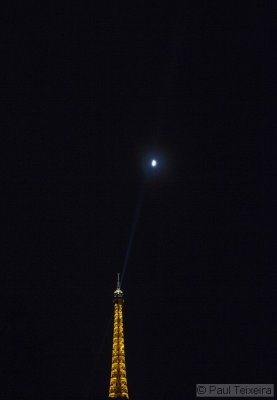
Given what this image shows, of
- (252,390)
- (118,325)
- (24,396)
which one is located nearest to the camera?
(24,396)

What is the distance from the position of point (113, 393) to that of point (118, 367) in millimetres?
3818

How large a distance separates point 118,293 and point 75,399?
6339 cm

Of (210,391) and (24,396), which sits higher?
(210,391)

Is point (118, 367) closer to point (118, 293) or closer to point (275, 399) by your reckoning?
point (118, 293)

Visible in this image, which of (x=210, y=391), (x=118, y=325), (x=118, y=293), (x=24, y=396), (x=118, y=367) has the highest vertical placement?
(x=118, y=293)

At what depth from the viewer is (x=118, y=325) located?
A: 8256 cm

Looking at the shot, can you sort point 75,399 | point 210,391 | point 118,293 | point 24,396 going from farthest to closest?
point 118,293 → point 210,391 → point 75,399 → point 24,396

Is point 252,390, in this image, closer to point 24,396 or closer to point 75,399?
point 75,399

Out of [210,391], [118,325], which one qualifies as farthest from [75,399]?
[118,325]

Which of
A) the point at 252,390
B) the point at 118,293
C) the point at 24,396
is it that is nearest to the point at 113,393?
the point at 118,293

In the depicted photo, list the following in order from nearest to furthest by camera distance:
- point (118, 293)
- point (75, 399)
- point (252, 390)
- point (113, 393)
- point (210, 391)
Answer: point (75, 399) < point (210, 391) < point (252, 390) < point (113, 393) < point (118, 293)

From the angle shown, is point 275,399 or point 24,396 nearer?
point 24,396

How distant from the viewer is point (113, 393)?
75.2 m

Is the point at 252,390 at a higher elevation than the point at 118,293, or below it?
below
